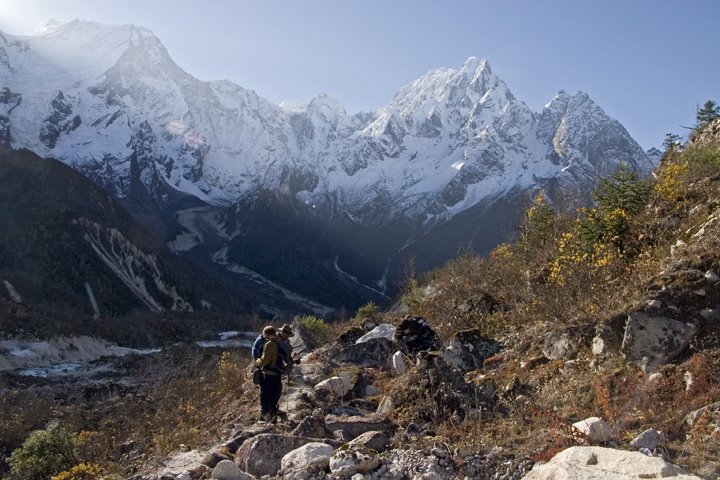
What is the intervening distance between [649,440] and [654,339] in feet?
7.10

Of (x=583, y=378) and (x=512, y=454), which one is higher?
(x=583, y=378)

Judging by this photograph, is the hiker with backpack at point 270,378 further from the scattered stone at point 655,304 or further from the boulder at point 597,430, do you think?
the scattered stone at point 655,304

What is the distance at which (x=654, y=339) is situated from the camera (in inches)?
338

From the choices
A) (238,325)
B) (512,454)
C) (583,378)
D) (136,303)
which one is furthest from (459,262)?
(136,303)

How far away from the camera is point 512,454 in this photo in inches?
285

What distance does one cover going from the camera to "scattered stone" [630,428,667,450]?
672 cm

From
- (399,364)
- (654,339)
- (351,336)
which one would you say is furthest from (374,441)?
(351,336)

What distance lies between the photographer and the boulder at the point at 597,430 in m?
7.05

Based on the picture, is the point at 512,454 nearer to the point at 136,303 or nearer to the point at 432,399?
the point at 432,399

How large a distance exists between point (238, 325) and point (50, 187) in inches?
1553

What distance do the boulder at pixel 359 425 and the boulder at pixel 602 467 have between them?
2.83 metres

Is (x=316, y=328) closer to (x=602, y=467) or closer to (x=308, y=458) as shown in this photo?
(x=308, y=458)

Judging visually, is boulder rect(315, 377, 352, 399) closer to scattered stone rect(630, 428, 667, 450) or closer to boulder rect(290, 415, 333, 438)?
boulder rect(290, 415, 333, 438)

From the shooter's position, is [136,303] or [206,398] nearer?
[206,398]
